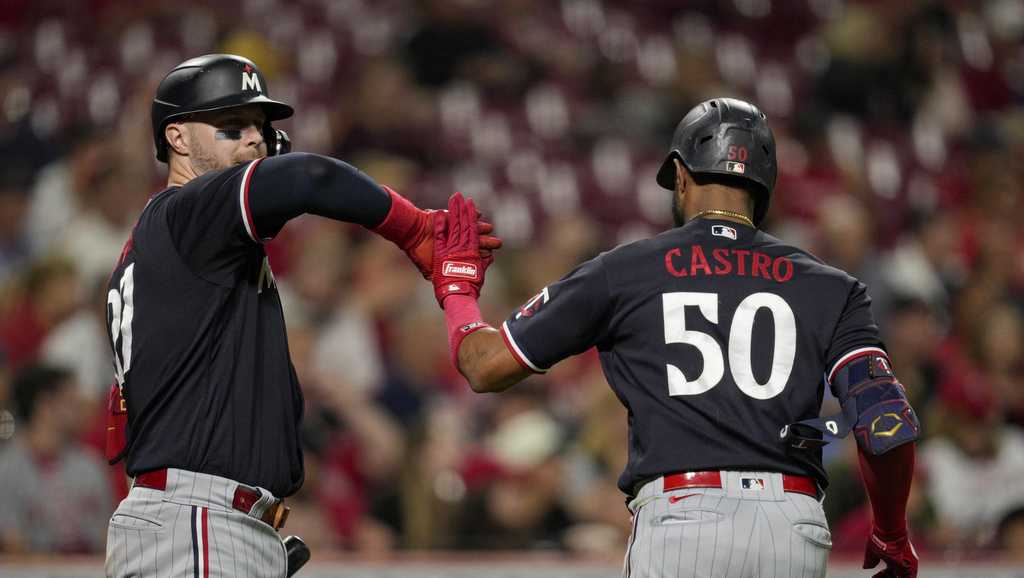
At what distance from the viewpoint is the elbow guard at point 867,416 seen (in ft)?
8.95

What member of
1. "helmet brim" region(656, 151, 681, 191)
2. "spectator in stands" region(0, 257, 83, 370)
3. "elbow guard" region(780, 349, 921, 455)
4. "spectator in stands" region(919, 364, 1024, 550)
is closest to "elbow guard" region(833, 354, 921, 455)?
"elbow guard" region(780, 349, 921, 455)

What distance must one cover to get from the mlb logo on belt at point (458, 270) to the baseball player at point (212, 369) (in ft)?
0.96

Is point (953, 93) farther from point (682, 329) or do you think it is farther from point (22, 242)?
point (682, 329)

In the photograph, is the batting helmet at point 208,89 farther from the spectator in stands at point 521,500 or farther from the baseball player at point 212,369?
the spectator in stands at point 521,500

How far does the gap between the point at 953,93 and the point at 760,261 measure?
7.02 metres

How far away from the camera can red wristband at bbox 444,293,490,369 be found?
304 centimetres

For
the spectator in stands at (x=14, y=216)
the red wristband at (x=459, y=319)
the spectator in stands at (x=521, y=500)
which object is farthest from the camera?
the spectator in stands at (x=14, y=216)

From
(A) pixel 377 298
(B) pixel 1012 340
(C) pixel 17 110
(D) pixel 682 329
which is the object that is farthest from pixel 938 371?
(C) pixel 17 110

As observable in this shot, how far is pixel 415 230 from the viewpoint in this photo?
10.1 feet

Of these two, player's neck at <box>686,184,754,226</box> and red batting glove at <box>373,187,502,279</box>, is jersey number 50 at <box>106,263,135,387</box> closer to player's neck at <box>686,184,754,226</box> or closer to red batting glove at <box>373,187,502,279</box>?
red batting glove at <box>373,187,502,279</box>

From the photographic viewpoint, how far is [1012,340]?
21.5 feet

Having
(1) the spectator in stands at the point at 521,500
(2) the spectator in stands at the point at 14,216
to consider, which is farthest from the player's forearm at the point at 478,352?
(2) the spectator in stands at the point at 14,216

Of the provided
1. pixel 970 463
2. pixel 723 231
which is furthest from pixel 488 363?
pixel 970 463

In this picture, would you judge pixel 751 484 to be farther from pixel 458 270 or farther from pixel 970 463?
pixel 970 463
